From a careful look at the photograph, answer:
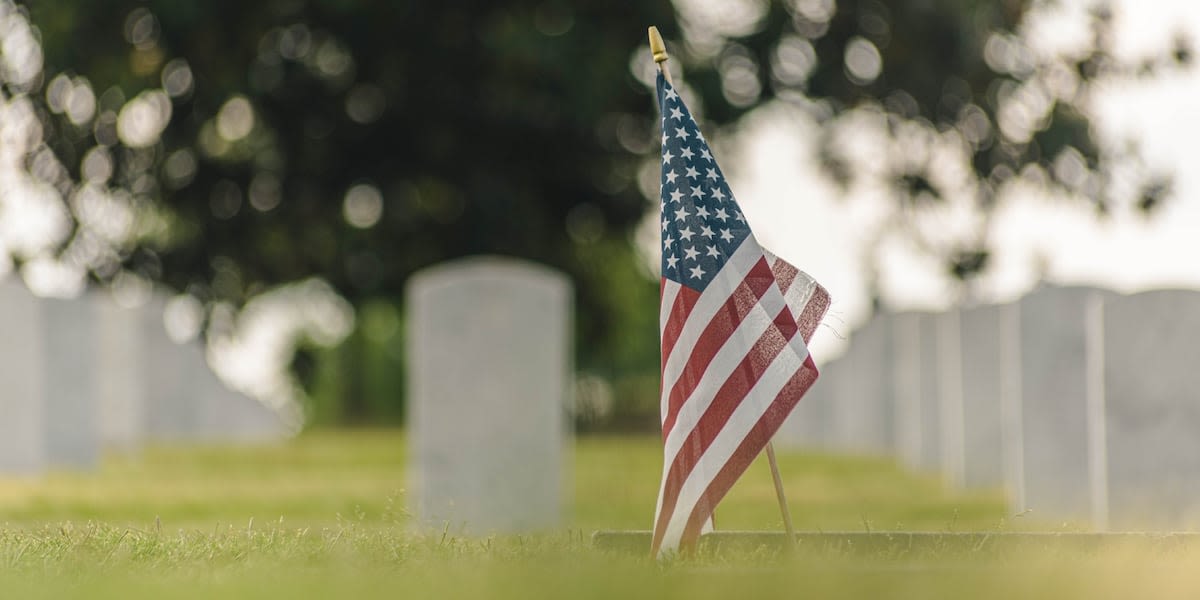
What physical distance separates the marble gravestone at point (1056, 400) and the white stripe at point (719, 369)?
5460 mm

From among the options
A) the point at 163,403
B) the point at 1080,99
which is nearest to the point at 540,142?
the point at 1080,99

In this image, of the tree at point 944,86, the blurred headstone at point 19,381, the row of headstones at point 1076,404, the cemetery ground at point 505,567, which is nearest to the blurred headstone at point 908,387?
the row of headstones at point 1076,404

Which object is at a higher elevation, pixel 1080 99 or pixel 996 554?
pixel 1080 99

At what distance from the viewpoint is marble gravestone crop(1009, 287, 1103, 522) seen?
36.0ft

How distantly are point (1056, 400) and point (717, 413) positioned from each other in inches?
225

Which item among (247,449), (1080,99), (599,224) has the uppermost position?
(1080,99)

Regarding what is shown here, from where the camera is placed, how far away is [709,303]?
6109 millimetres

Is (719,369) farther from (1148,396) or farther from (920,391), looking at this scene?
(920,391)

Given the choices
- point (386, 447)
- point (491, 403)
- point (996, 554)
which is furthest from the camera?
point (386, 447)

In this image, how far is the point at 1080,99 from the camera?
1898 cm

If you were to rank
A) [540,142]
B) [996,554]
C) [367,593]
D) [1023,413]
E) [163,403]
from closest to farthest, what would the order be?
[367,593] → [996,554] → [1023,413] → [540,142] → [163,403]

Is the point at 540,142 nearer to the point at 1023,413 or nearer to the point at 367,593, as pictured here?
the point at 1023,413

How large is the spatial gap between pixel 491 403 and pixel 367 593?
5.49 meters

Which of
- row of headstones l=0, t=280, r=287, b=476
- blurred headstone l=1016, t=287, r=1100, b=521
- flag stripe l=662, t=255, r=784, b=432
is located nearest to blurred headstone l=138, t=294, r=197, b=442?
row of headstones l=0, t=280, r=287, b=476
